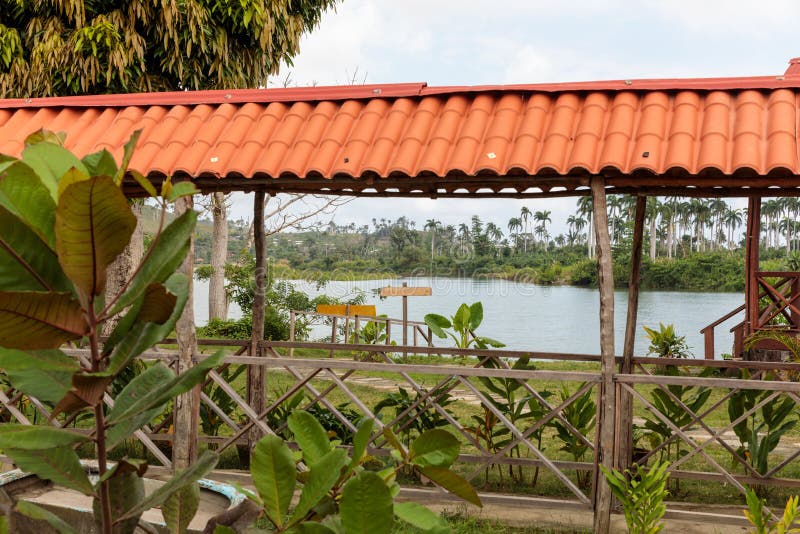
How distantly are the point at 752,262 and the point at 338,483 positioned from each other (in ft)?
34.1

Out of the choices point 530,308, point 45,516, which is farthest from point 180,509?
point 530,308

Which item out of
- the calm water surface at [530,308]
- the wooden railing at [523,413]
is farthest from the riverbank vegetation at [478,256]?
the wooden railing at [523,413]

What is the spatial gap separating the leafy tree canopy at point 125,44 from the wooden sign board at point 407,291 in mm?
4710

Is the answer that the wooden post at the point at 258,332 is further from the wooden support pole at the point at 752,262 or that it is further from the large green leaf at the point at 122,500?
the wooden support pole at the point at 752,262

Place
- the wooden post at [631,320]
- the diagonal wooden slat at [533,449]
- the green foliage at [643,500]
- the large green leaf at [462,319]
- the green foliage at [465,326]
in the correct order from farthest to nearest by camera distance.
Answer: the large green leaf at [462,319] < the green foliage at [465,326] < the wooden post at [631,320] < the diagonal wooden slat at [533,449] < the green foliage at [643,500]

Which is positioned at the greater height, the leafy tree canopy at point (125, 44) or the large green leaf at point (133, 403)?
the leafy tree canopy at point (125, 44)

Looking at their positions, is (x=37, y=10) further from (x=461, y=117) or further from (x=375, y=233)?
(x=375, y=233)

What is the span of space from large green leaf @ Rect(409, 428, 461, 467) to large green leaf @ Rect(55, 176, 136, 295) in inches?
26.5

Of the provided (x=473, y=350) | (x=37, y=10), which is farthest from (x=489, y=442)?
(x=37, y=10)

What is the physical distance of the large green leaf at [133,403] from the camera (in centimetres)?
125

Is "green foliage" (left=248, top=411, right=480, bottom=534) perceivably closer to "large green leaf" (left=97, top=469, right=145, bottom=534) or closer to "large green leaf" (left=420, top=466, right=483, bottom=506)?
"large green leaf" (left=420, top=466, right=483, bottom=506)

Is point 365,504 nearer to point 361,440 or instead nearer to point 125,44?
point 361,440

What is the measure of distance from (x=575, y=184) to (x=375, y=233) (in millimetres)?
21809

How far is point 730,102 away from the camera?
547cm
